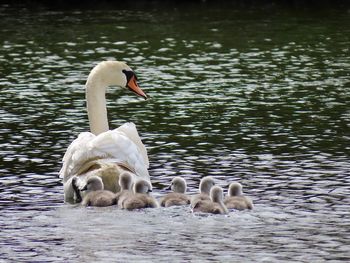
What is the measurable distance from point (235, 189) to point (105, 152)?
1.81 meters

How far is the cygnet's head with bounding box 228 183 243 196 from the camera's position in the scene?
1611 centimetres

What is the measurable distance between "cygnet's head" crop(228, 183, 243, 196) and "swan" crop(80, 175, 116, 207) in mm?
1463

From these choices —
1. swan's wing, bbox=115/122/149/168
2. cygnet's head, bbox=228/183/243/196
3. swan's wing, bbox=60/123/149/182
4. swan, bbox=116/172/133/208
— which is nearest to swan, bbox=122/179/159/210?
swan, bbox=116/172/133/208

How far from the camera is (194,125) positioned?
22781 millimetres

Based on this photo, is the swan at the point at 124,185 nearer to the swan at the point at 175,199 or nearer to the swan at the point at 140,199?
the swan at the point at 140,199

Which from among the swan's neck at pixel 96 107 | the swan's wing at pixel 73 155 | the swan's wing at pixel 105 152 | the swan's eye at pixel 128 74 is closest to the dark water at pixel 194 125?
the swan's wing at pixel 73 155

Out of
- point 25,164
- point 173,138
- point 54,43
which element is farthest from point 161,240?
point 54,43

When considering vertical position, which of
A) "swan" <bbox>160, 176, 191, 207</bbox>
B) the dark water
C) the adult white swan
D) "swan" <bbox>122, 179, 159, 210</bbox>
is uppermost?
the adult white swan

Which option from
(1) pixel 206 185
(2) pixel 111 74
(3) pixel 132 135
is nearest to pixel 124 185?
(1) pixel 206 185

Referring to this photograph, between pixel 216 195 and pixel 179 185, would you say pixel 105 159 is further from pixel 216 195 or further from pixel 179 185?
pixel 216 195

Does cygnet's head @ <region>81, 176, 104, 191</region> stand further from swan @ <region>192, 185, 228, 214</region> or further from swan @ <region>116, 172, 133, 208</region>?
swan @ <region>192, 185, 228, 214</region>

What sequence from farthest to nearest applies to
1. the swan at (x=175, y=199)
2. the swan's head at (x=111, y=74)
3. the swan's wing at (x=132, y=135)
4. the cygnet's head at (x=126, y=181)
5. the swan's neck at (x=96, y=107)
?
the swan's head at (x=111, y=74), the swan's neck at (x=96, y=107), the swan's wing at (x=132, y=135), the cygnet's head at (x=126, y=181), the swan at (x=175, y=199)

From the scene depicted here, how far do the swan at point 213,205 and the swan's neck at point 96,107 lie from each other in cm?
329

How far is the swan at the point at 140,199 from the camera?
15.6 metres
